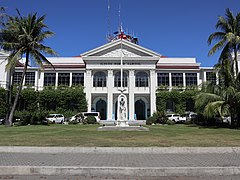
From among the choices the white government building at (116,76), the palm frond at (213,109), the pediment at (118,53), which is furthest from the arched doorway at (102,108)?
the palm frond at (213,109)

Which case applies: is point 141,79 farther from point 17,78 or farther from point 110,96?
point 17,78

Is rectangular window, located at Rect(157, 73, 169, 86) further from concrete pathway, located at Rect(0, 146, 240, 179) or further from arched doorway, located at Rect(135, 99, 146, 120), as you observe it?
concrete pathway, located at Rect(0, 146, 240, 179)

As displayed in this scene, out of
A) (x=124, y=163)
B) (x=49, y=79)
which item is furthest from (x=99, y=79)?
(x=124, y=163)

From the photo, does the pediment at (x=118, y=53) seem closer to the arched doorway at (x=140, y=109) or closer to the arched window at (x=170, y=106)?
the arched doorway at (x=140, y=109)

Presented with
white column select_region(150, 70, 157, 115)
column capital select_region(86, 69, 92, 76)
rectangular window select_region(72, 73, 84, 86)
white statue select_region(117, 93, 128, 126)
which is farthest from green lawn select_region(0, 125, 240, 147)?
rectangular window select_region(72, 73, 84, 86)

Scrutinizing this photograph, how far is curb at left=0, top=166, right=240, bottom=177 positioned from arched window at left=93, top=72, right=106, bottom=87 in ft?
114

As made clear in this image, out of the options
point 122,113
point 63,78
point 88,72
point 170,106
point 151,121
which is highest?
point 88,72

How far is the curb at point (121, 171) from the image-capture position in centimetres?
642

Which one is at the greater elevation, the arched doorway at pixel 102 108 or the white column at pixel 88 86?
the white column at pixel 88 86

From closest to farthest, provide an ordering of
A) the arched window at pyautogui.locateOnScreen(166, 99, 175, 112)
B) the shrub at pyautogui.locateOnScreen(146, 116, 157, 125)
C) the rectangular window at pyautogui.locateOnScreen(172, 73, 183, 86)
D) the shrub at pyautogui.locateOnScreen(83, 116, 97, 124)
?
1. the shrub at pyautogui.locateOnScreen(146, 116, 157, 125)
2. the shrub at pyautogui.locateOnScreen(83, 116, 97, 124)
3. the arched window at pyautogui.locateOnScreen(166, 99, 175, 112)
4. the rectangular window at pyautogui.locateOnScreen(172, 73, 183, 86)

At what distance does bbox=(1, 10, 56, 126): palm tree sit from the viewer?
2477cm

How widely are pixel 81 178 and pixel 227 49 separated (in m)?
23.6

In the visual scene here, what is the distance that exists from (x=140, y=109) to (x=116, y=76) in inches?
287

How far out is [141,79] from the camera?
4141 cm
